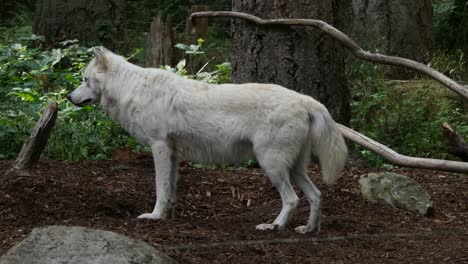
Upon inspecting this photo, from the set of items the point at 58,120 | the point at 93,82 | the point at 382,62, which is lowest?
the point at 58,120

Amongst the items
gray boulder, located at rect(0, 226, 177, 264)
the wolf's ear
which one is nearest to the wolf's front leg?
the wolf's ear

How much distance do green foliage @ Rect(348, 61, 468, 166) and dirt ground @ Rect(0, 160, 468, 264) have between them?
173 cm

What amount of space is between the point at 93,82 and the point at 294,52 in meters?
2.37

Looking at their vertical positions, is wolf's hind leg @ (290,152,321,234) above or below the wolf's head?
below

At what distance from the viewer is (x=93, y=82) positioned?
698 cm

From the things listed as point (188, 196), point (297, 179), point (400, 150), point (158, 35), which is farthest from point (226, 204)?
point (158, 35)

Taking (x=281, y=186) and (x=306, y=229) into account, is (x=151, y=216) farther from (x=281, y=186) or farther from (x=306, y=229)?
(x=306, y=229)

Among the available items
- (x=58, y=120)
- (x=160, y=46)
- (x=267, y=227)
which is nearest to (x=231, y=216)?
(x=267, y=227)

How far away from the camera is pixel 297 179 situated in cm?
663

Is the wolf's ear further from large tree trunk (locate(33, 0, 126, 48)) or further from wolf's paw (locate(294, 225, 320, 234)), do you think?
large tree trunk (locate(33, 0, 126, 48))

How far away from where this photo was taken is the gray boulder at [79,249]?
4.84m

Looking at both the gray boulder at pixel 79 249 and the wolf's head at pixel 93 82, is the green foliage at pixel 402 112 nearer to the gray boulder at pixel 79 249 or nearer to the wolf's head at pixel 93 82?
the wolf's head at pixel 93 82

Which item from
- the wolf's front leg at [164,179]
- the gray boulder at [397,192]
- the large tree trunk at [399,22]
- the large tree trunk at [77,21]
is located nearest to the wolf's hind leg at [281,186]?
the wolf's front leg at [164,179]

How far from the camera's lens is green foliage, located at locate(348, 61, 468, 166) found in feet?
33.5
